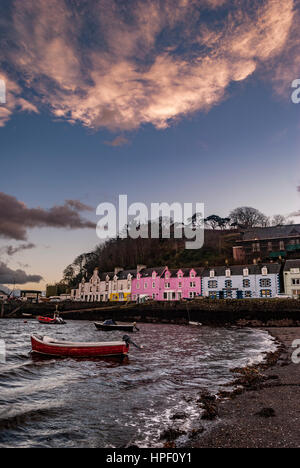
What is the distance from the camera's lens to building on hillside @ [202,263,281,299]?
62.6 metres

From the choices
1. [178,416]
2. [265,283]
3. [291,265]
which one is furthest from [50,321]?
[178,416]

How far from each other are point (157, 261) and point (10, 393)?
10433 centimetres

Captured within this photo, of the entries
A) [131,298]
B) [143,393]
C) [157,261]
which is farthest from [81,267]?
[143,393]

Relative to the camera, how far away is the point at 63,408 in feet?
36.9

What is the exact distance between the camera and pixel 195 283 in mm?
72000

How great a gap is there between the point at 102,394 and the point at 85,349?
339 inches

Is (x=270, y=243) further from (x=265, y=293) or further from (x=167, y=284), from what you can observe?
(x=167, y=284)

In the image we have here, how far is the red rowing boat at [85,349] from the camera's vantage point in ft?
68.9

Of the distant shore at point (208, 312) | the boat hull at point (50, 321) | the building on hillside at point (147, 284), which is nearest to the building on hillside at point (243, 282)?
the distant shore at point (208, 312)

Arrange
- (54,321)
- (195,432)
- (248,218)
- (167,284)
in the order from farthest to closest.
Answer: (248,218) < (167,284) < (54,321) < (195,432)

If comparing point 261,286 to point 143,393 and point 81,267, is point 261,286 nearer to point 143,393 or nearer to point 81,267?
point 143,393

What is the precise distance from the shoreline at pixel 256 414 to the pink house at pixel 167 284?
57.0m

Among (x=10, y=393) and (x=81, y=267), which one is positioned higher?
(x=81, y=267)
